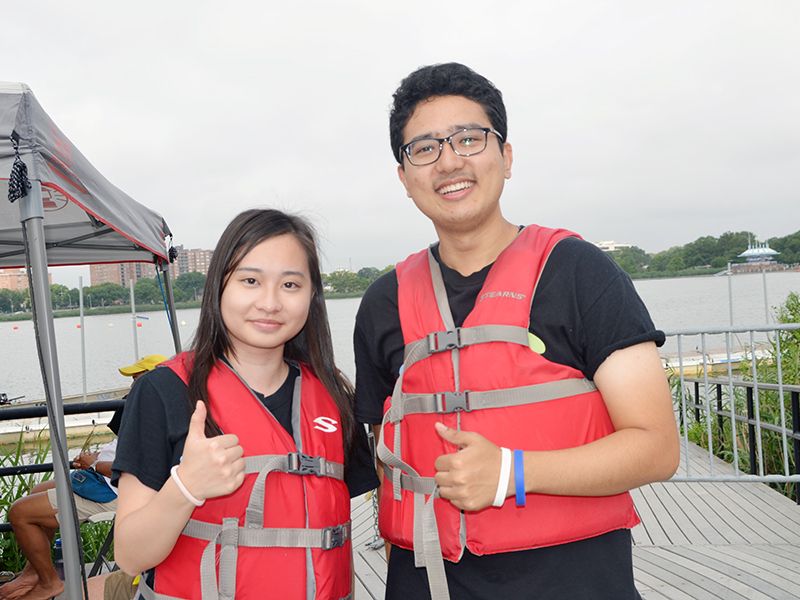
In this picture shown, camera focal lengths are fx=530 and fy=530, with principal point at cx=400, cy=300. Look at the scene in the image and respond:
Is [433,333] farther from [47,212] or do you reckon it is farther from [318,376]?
[47,212]

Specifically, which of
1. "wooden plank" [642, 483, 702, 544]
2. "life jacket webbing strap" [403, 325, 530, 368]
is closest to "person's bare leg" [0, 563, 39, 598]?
"life jacket webbing strap" [403, 325, 530, 368]

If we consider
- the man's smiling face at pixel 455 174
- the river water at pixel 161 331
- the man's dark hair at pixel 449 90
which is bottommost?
the river water at pixel 161 331

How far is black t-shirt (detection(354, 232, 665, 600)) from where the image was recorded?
120cm

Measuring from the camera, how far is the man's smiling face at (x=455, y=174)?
4.56 feet

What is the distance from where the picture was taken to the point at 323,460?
58.4 inches

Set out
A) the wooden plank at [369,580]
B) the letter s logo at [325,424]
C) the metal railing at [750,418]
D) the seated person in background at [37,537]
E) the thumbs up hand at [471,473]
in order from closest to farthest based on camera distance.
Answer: the thumbs up hand at [471,473] < the letter s logo at [325,424] < the wooden plank at [369,580] < the seated person in background at [37,537] < the metal railing at [750,418]

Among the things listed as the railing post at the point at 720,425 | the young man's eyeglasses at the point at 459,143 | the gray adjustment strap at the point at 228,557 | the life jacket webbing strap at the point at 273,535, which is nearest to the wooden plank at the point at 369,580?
the life jacket webbing strap at the point at 273,535

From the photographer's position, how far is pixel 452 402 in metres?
1.28

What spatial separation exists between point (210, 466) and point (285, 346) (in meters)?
0.65

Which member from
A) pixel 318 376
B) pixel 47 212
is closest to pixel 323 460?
pixel 318 376

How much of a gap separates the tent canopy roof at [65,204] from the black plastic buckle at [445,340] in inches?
74.7

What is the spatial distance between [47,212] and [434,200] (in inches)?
133

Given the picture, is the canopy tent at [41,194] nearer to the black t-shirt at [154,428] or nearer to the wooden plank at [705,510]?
the black t-shirt at [154,428]

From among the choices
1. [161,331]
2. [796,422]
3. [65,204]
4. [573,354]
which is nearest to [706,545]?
[796,422]
